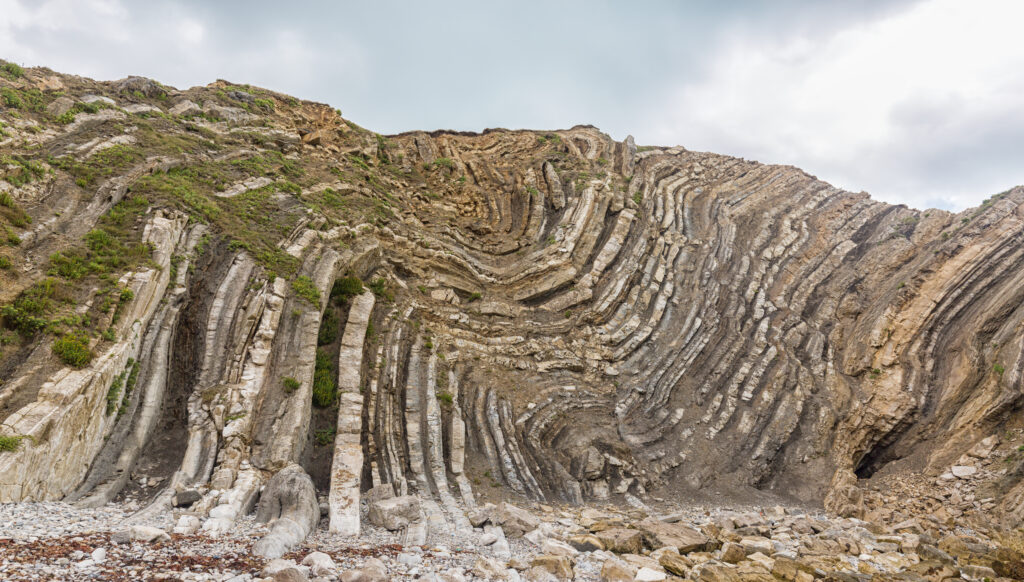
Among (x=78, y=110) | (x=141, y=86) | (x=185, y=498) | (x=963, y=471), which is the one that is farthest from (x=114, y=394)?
(x=963, y=471)

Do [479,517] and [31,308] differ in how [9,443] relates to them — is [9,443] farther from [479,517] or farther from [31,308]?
[479,517]

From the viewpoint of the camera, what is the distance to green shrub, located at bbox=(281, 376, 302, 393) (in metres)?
14.0

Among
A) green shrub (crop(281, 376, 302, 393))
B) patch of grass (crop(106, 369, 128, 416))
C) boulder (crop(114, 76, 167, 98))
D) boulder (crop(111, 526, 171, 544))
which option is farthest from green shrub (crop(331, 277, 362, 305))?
boulder (crop(114, 76, 167, 98))

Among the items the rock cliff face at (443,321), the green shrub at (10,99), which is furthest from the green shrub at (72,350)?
the green shrub at (10,99)

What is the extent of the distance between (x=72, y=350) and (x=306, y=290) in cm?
656

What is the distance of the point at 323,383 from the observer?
51.7ft

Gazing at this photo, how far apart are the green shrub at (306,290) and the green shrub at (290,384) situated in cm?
313

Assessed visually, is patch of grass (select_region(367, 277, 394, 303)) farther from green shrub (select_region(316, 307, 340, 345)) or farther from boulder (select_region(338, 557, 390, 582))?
boulder (select_region(338, 557, 390, 582))

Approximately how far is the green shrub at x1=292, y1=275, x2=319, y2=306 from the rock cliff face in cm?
9

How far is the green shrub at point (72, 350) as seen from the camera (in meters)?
10.6

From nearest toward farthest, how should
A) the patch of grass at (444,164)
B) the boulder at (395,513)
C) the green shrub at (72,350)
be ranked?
the green shrub at (72,350)
the boulder at (395,513)
the patch of grass at (444,164)

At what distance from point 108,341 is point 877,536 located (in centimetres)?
2167

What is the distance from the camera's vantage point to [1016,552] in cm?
1082

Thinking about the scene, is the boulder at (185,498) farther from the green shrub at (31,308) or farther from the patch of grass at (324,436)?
the green shrub at (31,308)
